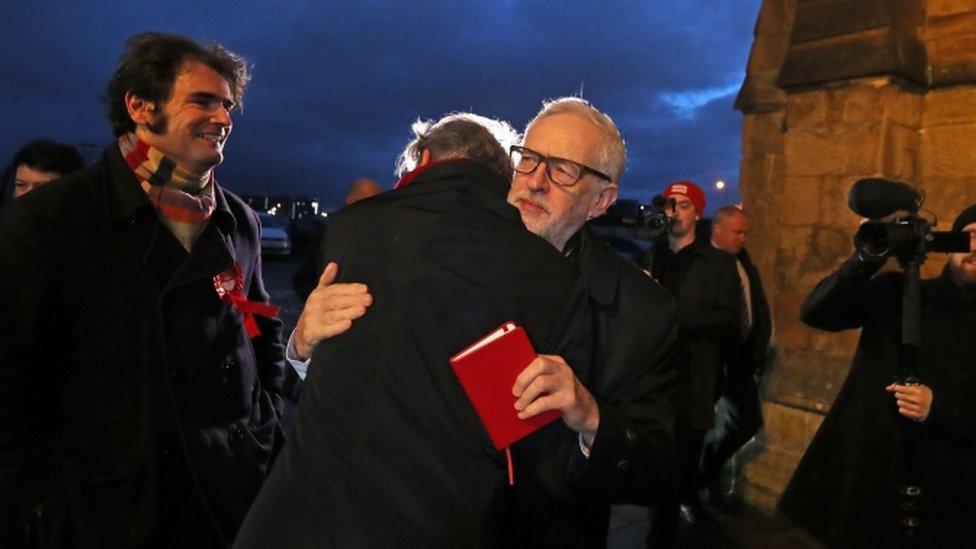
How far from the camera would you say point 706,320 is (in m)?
3.82

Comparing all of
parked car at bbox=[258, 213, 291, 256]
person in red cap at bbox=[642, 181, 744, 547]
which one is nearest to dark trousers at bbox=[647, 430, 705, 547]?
person in red cap at bbox=[642, 181, 744, 547]

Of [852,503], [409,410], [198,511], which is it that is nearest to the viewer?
[409,410]

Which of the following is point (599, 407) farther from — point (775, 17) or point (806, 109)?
point (775, 17)

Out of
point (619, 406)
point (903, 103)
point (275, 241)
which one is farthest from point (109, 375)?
point (275, 241)

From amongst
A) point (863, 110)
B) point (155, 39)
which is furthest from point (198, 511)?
point (863, 110)

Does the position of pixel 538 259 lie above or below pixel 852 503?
above

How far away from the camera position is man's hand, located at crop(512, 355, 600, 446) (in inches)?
43.1

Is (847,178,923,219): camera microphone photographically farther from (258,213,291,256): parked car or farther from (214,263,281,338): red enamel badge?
(258,213,291,256): parked car

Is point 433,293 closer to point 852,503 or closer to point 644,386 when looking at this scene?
point 644,386

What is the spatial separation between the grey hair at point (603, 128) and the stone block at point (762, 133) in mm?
3908

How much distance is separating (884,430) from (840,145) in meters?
2.22

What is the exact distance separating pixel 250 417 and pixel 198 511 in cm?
29

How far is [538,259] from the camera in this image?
1.17m

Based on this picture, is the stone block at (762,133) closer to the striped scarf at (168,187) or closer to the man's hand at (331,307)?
the striped scarf at (168,187)
